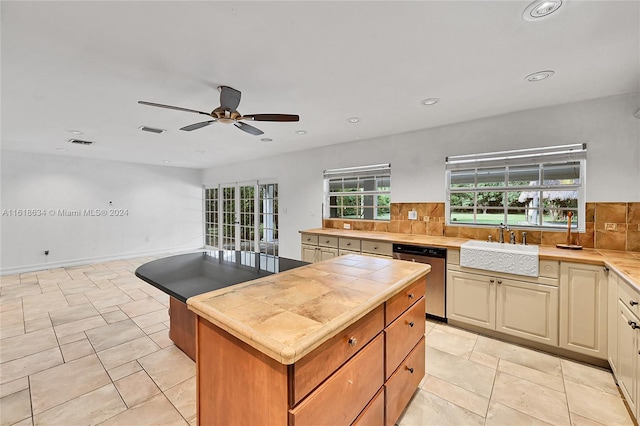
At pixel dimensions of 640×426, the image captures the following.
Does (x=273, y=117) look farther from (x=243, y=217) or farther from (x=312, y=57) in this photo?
(x=243, y=217)

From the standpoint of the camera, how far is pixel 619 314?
75.5 inches

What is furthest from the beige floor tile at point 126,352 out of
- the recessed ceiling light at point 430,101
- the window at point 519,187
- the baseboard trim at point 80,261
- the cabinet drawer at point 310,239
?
the baseboard trim at point 80,261

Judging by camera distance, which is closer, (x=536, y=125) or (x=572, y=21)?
(x=572, y=21)

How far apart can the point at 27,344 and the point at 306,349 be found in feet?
11.2

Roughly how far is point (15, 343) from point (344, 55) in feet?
13.3

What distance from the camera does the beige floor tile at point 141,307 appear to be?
3.40 meters

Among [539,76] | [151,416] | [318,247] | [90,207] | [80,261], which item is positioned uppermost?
[539,76]

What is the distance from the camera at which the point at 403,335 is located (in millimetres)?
1628

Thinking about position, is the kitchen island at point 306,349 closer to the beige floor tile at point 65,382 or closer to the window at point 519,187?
the beige floor tile at point 65,382

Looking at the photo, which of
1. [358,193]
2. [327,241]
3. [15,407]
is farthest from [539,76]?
[15,407]

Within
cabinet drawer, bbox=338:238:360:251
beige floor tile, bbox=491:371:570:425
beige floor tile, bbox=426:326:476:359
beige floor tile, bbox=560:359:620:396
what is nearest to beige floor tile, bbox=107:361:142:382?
cabinet drawer, bbox=338:238:360:251

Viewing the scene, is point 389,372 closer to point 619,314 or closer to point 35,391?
point 619,314

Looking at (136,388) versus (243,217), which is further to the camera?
(243,217)

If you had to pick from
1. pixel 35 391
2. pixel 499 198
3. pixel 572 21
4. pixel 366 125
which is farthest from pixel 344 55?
pixel 35 391
